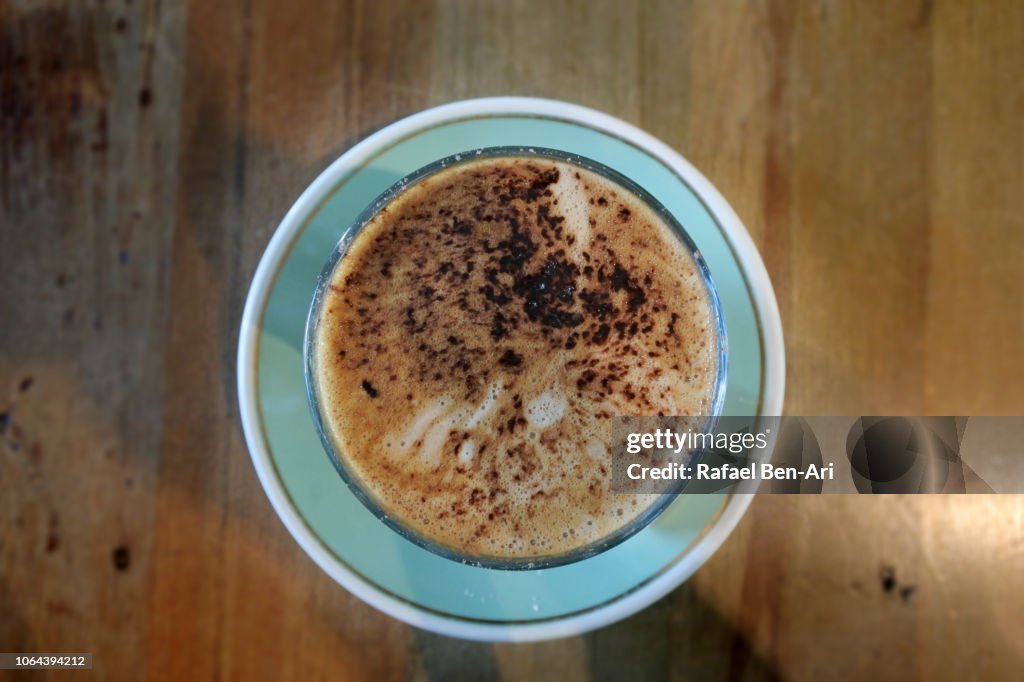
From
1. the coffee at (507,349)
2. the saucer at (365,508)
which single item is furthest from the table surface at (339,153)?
the coffee at (507,349)

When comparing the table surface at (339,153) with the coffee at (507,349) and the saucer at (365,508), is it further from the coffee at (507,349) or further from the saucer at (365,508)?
the coffee at (507,349)

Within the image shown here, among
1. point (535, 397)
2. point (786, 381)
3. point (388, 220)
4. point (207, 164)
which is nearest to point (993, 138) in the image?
point (786, 381)

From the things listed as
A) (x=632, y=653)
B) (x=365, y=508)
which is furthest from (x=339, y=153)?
(x=632, y=653)

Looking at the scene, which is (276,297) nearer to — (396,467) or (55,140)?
(396,467)

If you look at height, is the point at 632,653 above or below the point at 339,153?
below

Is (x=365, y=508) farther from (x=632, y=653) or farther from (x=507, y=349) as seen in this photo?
(x=632, y=653)

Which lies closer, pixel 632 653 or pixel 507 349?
pixel 507 349

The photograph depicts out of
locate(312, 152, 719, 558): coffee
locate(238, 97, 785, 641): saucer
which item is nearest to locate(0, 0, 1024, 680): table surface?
locate(238, 97, 785, 641): saucer
